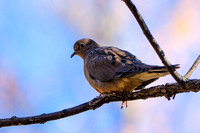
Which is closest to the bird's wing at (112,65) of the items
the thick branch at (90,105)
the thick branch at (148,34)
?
the thick branch at (90,105)

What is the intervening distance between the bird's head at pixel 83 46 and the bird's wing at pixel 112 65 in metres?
0.95

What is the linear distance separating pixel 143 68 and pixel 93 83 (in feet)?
3.42

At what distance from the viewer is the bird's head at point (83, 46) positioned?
20.0 feet

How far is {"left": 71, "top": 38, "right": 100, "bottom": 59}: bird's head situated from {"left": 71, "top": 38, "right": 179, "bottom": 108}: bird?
91 cm

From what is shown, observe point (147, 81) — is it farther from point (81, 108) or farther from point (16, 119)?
point (16, 119)

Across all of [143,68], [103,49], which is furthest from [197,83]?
[103,49]

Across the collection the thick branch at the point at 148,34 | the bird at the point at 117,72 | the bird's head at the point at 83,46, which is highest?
the bird's head at the point at 83,46

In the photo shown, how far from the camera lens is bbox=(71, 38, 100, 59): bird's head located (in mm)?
6084

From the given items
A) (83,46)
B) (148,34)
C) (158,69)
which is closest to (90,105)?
(158,69)

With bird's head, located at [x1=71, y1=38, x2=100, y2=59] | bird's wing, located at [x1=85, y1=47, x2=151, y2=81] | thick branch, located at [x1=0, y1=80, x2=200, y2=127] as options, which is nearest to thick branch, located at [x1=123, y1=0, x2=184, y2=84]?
thick branch, located at [x1=0, y1=80, x2=200, y2=127]

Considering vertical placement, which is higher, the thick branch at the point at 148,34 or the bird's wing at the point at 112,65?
the bird's wing at the point at 112,65

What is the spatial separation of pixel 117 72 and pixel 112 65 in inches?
9.4

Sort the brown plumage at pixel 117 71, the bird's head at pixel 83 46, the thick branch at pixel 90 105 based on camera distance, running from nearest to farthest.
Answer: the thick branch at pixel 90 105, the brown plumage at pixel 117 71, the bird's head at pixel 83 46

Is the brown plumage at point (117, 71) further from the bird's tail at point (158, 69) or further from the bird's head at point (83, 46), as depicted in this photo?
the bird's head at point (83, 46)
